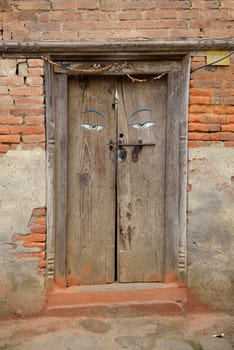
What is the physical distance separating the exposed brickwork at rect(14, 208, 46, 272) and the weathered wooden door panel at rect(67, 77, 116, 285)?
338 millimetres

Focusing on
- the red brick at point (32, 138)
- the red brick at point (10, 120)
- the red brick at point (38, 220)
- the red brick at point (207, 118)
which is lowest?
the red brick at point (38, 220)

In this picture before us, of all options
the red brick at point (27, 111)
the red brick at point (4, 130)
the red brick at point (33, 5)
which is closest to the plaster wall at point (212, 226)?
the red brick at point (27, 111)

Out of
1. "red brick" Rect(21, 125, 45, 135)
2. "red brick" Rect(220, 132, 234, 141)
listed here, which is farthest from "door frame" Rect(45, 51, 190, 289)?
"red brick" Rect(220, 132, 234, 141)

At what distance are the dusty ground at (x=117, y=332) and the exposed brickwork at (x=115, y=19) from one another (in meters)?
2.58

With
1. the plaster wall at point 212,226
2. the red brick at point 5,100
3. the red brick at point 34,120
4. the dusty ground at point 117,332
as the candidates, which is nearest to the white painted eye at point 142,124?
the plaster wall at point 212,226

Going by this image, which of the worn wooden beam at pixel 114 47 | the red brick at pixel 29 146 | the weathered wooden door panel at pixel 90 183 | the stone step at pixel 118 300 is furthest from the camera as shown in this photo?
the weathered wooden door panel at pixel 90 183

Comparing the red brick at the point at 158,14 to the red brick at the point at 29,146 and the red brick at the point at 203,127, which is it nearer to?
the red brick at the point at 203,127

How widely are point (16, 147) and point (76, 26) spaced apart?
122cm

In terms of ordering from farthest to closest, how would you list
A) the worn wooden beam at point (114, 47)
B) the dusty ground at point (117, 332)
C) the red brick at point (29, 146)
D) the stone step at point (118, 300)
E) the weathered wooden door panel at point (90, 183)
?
the weathered wooden door panel at point (90, 183)
the stone step at point (118, 300)
the red brick at point (29, 146)
the worn wooden beam at point (114, 47)
the dusty ground at point (117, 332)

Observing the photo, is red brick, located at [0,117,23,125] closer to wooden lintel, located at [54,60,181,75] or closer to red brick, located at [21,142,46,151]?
red brick, located at [21,142,46,151]

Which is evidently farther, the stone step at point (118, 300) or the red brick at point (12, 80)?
the stone step at point (118, 300)

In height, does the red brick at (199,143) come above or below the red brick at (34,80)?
below

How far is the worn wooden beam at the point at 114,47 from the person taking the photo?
12.0 ft

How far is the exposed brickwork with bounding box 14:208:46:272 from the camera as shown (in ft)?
12.5
